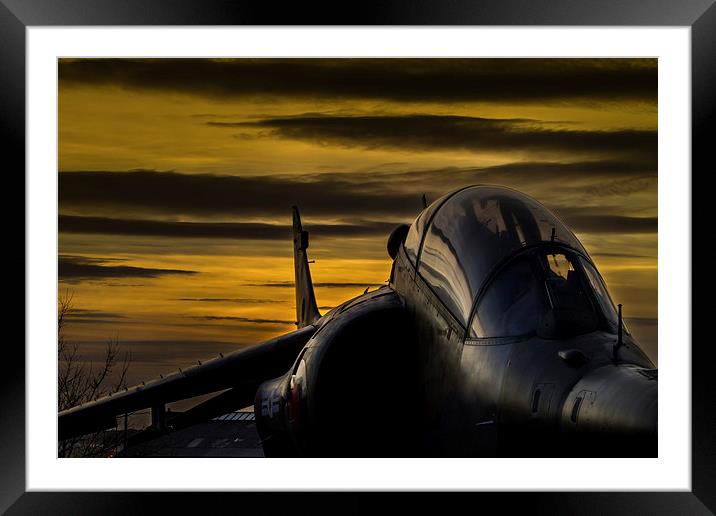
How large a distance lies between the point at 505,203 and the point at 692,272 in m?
1.12

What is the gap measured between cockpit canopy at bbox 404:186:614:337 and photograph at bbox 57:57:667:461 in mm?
15

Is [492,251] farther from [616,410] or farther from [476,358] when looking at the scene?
[616,410]

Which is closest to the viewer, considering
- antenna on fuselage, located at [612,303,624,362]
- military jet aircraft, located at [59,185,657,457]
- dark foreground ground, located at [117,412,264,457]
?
military jet aircraft, located at [59,185,657,457]

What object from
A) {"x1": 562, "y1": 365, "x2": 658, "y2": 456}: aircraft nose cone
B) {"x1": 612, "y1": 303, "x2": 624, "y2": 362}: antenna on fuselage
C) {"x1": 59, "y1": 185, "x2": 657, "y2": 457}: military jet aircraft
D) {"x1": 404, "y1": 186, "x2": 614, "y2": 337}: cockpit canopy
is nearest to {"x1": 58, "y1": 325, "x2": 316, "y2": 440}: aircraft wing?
{"x1": 59, "y1": 185, "x2": 657, "y2": 457}: military jet aircraft

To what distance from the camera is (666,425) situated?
3.86m

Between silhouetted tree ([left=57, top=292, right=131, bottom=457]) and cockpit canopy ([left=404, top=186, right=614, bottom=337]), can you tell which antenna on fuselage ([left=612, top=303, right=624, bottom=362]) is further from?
silhouetted tree ([left=57, top=292, right=131, bottom=457])

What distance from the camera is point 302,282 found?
13.7m

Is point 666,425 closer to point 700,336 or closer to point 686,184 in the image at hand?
point 700,336

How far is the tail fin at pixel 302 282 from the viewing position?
43.0 ft

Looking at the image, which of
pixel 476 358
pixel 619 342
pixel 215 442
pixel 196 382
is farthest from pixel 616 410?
pixel 215 442

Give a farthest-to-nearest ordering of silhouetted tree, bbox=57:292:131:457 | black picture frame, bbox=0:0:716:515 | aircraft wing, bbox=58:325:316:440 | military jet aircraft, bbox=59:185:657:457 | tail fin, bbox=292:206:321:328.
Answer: tail fin, bbox=292:206:321:328, silhouetted tree, bbox=57:292:131:457, aircraft wing, bbox=58:325:316:440, black picture frame, bbox=0:0:716:515, military jet aircraft, bbox=59:185:657:457

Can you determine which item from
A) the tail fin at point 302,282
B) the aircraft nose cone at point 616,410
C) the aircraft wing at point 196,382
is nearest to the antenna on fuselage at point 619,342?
the aircraft nose cone at point 616,410

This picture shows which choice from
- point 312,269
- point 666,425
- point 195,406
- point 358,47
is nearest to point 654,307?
point 666,425

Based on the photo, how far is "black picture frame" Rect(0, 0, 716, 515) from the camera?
489cm
